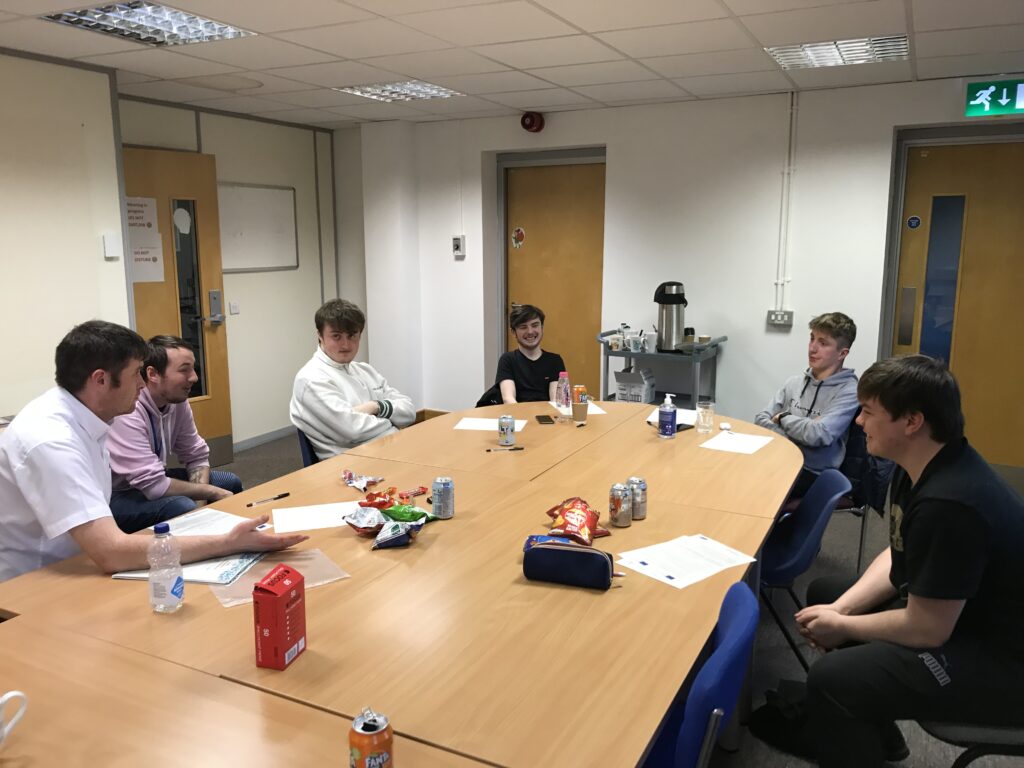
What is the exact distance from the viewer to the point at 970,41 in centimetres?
361

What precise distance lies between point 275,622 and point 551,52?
3.23 meters

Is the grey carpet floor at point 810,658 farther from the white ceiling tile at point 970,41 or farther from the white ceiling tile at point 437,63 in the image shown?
the white ceiling tile at point 437,63

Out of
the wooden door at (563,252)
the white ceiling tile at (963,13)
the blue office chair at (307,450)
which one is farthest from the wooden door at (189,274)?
the white ceiling tile at (963,13)

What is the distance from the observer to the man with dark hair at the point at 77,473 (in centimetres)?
195

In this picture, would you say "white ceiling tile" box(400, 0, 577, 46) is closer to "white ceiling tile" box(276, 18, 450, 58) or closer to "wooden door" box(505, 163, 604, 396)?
"white ceiling tile" box(276, 18, 450, 58)

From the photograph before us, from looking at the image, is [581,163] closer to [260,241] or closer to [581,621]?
[260,241]

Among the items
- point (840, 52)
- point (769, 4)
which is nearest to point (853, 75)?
point (840, 52)

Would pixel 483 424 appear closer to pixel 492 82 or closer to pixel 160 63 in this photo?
pixel 492 82

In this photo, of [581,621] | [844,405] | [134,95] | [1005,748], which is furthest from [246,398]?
[1005,748]

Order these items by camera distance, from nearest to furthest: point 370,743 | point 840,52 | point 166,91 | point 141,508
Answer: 1. point 370,743
2. point 141,508
3. point 840,52
4. point 166,91

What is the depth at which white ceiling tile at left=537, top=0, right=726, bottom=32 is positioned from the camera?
3090 mm

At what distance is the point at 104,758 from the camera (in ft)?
4.17

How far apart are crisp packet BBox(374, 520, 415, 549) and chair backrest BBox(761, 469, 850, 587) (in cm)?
128

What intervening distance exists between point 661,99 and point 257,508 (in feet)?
13.0
